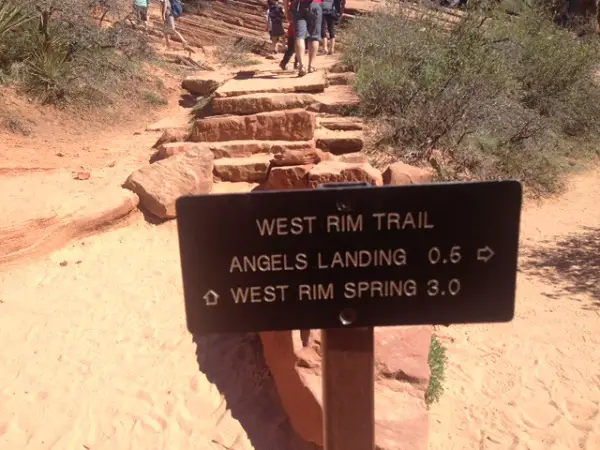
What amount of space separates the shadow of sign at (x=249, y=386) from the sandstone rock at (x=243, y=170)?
2.46 m

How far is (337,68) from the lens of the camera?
9750 millimetres

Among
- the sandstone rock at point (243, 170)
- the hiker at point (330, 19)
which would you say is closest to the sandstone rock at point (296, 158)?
the sandstone rock at point (243, 170)

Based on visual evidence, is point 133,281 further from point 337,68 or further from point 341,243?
point 337,68

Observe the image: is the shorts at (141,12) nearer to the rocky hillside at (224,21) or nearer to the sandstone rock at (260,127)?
the rocky hillside at (224,21)

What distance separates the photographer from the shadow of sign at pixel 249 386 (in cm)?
354

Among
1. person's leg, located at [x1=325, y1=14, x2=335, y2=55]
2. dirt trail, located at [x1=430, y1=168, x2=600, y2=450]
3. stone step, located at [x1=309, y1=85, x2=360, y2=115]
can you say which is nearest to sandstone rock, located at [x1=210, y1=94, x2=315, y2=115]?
stone step, located at [x1=309, y1=85, x2=360, y2=115]

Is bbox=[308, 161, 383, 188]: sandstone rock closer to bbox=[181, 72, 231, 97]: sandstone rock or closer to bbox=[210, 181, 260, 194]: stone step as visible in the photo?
bbox=[210, 181, 260, 194]: stone step

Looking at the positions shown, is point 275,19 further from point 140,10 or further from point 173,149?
point 173,149

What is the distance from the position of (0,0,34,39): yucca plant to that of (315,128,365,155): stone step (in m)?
4.60

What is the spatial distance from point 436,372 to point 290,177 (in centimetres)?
230

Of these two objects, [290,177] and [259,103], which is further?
[259,103]

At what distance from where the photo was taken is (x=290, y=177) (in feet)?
17.9

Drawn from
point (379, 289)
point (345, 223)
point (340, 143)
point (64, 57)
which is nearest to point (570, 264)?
point (340, 143)

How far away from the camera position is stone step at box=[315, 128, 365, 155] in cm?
692
